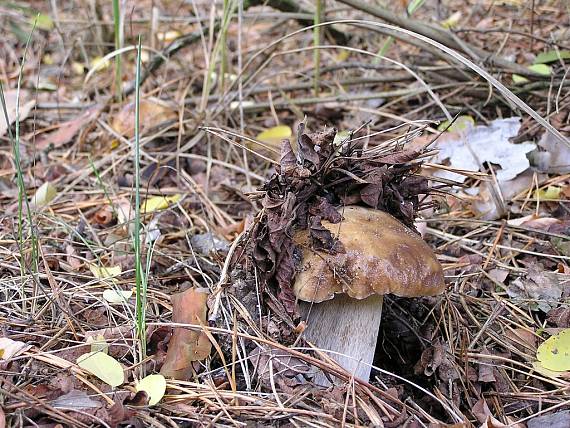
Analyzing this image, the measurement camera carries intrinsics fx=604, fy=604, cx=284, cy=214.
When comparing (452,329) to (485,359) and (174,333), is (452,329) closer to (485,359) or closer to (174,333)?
(485,359)

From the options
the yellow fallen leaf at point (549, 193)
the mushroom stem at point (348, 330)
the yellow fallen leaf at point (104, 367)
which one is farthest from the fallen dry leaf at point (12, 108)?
the yellow fallen leaf at point (549, 193)

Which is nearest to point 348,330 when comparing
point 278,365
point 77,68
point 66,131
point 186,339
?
point 278,365

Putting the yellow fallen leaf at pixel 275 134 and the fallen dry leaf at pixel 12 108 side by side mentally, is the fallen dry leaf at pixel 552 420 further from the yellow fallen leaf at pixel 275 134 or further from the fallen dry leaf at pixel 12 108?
the fallen dry leaf at pixel 12 108

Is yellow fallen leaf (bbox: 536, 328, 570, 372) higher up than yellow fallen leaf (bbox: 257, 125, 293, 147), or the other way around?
yellow fallen leaf (bbox: 536, 328, 570, 372)

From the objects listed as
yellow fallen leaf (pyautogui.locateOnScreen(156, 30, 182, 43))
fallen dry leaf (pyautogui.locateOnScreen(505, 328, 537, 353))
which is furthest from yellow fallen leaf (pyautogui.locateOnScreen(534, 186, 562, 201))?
yellow fallen leaf (pyautogui.locateOnScreen(156, 30, 182, 43))

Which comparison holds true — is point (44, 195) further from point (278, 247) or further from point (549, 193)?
point (549, 193)

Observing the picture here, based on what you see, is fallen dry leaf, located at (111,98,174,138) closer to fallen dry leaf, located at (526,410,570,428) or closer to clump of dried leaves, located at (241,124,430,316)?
clump of dried leaves, located at (241,124,430,316)

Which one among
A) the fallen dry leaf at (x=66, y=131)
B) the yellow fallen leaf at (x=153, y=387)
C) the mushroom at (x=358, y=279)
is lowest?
the fallen dry leaf at (x=66, y=131)
